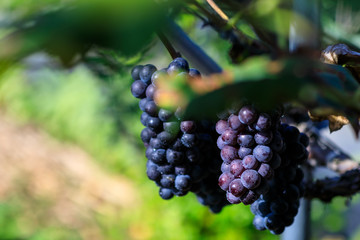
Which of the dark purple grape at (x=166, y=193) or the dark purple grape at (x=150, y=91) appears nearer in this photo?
the dark purple grape at (x=150, y=91)

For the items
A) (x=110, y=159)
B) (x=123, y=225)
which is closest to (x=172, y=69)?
(x=123, y=225)

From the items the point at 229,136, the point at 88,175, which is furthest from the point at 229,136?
the point at 88,175

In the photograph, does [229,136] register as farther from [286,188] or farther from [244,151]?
[286,188]

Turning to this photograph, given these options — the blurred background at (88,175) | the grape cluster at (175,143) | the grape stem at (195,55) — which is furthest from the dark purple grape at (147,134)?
the blurred background at (88,175)

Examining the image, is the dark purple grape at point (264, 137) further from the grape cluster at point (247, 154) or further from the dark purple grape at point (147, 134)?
the dark purple grape at point (147, 134)

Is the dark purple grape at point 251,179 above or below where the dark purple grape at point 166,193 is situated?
above

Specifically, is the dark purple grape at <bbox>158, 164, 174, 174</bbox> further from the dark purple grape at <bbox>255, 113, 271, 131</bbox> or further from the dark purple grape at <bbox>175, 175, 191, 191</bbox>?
the dark purple grape at <bbox>255, 113, 271, 131</bbox>
